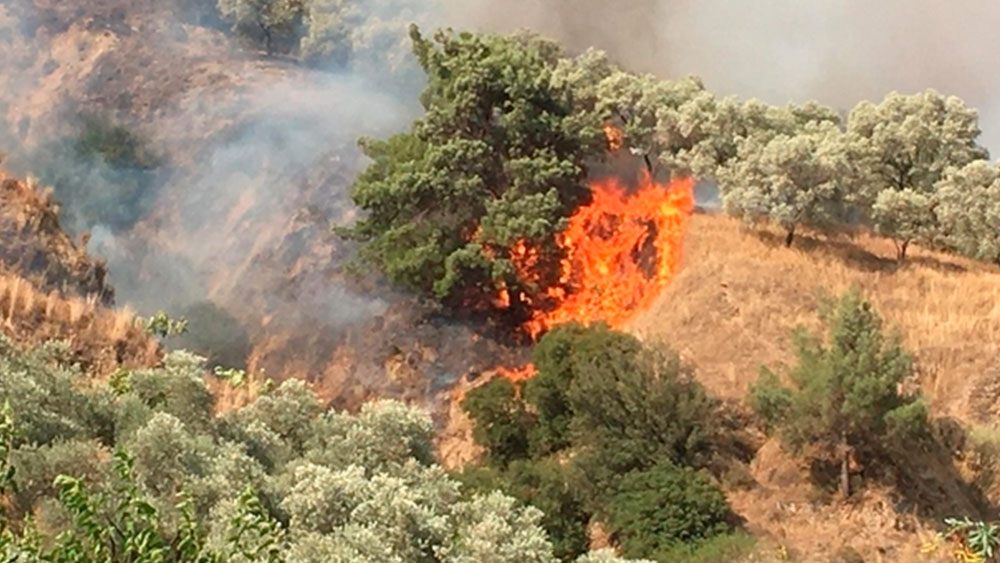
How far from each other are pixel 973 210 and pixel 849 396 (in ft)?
33.8

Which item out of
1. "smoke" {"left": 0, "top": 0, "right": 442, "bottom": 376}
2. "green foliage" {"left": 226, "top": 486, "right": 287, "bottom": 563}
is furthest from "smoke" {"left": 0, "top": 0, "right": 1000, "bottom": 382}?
"green foliage" {"left": 226, "top": 486, "right": 287, "bottom": 563}

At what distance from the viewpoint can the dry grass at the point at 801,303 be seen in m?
20.1

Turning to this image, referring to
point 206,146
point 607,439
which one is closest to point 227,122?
point 206,146

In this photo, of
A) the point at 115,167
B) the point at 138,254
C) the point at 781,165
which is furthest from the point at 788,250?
the point at 115,167

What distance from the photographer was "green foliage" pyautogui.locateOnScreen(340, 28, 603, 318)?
2411 centimetres

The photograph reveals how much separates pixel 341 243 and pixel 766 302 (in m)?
12.4

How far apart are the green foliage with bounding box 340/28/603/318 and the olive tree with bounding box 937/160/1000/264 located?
8.72 metres

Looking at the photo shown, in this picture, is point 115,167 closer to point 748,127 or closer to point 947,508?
point 748,127

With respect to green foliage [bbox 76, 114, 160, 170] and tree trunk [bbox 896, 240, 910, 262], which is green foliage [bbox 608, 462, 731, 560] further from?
green foliage [bbox 76, 114, 160, 170]

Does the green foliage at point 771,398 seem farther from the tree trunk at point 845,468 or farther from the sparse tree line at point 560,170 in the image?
the sparse tree line at point 560,170

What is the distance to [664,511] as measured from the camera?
53.3ft

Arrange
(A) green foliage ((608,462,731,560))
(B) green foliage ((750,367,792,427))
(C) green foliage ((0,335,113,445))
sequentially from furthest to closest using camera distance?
(B) green foliage ((750,367,792,427)), (A) green foliage ((608,462,731,560)), (C) green foliage ((0,335,113,445))

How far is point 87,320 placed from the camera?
45.3ft

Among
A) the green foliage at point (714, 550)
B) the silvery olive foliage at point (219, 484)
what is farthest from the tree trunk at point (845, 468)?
the silvery olive foliage at point (219, 484)
